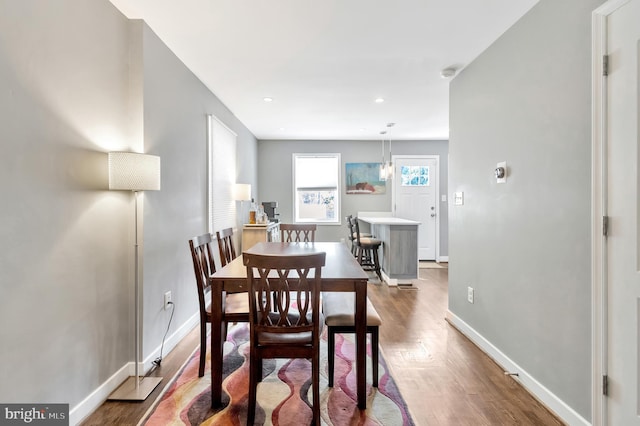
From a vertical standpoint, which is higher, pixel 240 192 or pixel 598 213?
pixel 240 192

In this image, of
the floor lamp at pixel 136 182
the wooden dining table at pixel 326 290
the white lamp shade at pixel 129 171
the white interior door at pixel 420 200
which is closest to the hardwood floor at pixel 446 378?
the wooden dining table at pixel 326 290

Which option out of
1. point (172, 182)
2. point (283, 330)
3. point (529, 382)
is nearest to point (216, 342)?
point (283, 330)

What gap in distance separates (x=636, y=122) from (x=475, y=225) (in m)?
1.52

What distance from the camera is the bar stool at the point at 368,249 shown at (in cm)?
492

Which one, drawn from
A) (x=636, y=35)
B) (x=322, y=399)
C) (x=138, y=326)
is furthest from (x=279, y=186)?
(x=636, y=35)

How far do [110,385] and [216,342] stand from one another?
0.81 meters

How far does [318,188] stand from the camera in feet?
21.9

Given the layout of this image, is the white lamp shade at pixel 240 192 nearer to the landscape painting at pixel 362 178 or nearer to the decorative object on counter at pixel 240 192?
the decorative object on counter at pixel 240 192

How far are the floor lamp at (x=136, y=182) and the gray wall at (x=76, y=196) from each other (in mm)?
126

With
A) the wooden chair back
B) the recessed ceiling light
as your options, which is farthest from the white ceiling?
the wooden chair back

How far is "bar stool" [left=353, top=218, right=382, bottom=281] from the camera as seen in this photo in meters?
4.92

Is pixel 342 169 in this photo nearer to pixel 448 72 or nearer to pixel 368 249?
pixel 368 249
